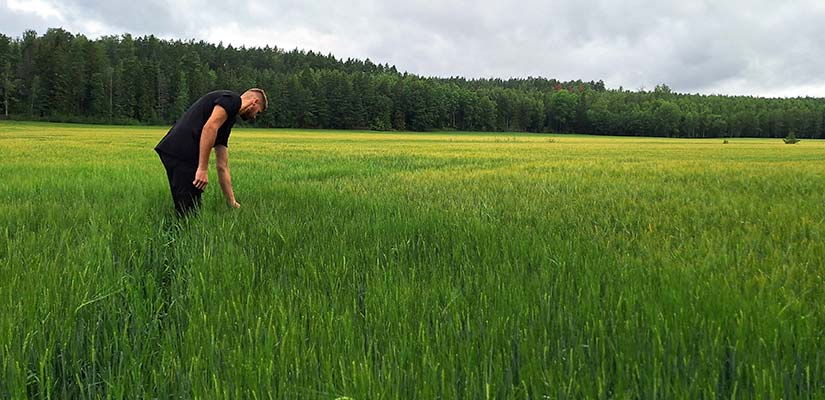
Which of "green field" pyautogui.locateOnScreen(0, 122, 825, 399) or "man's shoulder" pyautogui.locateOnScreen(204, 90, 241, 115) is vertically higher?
"man's shoulder" pyautogui.locateOnScreen(204, 90, 241, 115)

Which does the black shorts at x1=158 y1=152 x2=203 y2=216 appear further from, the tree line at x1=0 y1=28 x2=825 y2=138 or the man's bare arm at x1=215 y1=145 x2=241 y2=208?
the tree line at x1=0 y1=28 x2=825 y2=138

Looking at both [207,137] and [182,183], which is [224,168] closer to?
[182,183]

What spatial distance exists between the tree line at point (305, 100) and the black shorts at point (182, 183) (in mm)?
84137

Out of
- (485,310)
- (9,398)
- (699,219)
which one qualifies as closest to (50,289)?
(9,398)

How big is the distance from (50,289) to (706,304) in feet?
10.8

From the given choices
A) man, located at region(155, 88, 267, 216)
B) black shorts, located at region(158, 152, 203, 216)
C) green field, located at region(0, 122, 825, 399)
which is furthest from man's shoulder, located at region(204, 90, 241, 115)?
green field, located at region(0, 122, 825, 399)

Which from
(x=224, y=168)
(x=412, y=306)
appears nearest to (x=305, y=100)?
(x=224, y=168)

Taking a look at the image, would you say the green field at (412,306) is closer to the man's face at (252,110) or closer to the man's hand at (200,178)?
the man's hand at (200,178)

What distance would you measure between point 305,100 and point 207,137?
93792mm

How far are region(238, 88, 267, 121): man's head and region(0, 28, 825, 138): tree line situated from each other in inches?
3329

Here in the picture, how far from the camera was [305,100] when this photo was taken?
Result: 94.3 m

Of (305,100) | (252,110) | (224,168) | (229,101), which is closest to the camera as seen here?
(229,101)

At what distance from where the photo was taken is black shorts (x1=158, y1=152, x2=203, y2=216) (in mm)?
5008

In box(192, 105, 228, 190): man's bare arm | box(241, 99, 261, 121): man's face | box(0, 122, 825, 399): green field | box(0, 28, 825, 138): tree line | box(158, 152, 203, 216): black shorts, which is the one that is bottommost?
box(0, 122, 825, 399): green field
